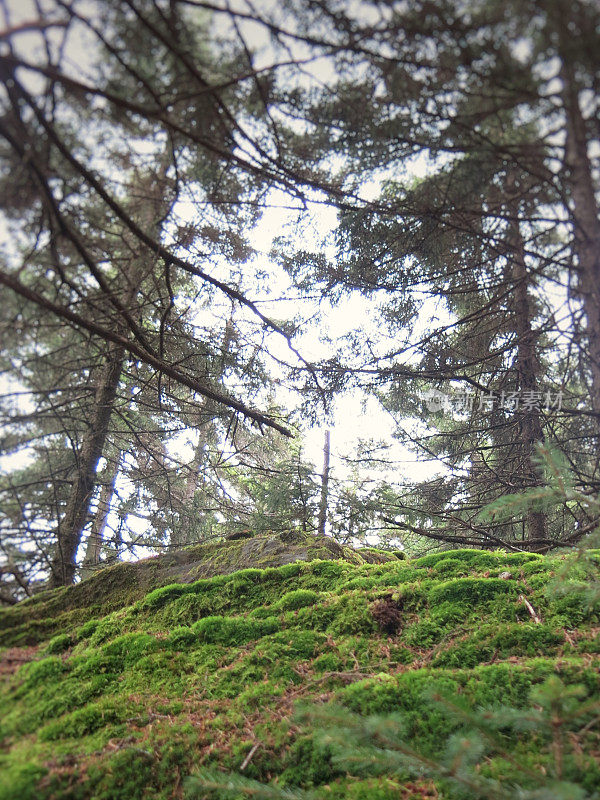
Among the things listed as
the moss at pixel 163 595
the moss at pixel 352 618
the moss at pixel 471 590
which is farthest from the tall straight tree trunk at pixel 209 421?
the moss at pixel 471 590

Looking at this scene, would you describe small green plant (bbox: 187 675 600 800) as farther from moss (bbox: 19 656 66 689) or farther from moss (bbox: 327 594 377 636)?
moss (bbox: 19 656 66 689)

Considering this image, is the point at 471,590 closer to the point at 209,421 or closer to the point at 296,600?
the point at 296,600

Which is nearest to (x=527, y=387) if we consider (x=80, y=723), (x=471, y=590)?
(x=471, y=590)

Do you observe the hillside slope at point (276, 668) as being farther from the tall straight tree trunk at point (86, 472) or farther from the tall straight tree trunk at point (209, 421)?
the tall straight tree trunk at point (209, 421)

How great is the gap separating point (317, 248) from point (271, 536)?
396 centimetres

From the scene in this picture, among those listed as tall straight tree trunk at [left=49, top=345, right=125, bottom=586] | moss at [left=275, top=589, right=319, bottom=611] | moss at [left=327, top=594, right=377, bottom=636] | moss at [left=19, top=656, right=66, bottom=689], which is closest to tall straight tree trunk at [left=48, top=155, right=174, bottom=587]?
tall straight tree trunk at [left=49, top=345, right=125, bottom=586]

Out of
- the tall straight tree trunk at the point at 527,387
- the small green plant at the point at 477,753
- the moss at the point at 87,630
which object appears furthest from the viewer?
the tall straight tree trunk at the point at 527,387

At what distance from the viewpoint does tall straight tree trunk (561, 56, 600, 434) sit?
345cm

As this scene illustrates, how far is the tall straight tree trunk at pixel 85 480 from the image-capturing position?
521 cm

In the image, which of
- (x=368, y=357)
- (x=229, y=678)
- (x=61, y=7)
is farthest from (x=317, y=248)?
(x=229, y=678)

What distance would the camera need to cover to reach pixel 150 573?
5258 millimetres

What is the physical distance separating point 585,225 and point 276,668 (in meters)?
4.65

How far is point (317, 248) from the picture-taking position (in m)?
5.91

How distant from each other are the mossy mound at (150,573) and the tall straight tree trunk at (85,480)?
421mm
